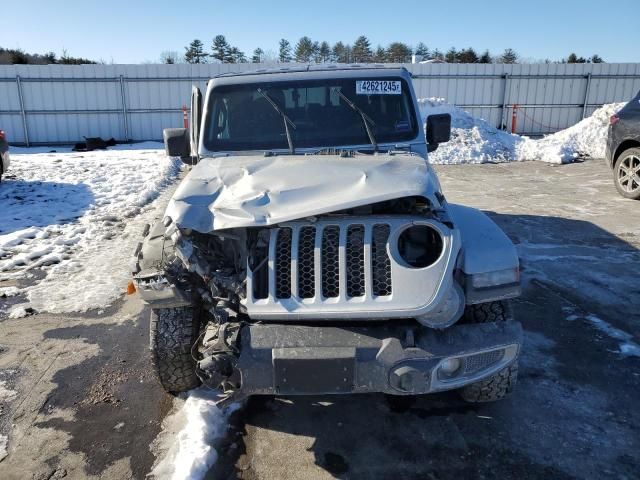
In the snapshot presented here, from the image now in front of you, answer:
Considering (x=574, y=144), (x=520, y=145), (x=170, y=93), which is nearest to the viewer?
(x=574, y=144)

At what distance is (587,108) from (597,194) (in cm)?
1192

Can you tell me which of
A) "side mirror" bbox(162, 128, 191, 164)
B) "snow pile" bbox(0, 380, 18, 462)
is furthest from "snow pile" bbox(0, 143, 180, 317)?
"side mirror" bbox(162, 128, 191, 164)

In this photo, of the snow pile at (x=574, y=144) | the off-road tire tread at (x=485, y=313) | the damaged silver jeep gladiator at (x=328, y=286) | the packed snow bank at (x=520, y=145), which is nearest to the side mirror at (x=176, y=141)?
the damaged silver jeep gladiator at (x=328, y=286)

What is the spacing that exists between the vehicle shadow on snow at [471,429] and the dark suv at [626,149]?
558 centimetres

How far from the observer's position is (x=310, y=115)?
4.17 m

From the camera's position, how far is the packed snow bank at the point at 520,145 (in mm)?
14391

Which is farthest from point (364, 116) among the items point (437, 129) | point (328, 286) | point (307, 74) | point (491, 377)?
point (491, 377)

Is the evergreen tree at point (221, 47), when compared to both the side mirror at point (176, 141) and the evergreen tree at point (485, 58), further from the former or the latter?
the side mirror at point (176, 141)

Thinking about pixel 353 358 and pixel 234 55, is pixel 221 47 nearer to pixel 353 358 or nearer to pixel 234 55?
pixel 234 55

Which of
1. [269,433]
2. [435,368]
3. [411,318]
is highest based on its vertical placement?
[411,318]

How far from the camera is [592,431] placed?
9.87ft

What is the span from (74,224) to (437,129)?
5819 mm

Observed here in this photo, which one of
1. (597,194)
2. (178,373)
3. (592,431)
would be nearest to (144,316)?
(178,373)

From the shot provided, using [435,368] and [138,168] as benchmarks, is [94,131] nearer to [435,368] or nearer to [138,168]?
[138,168]
